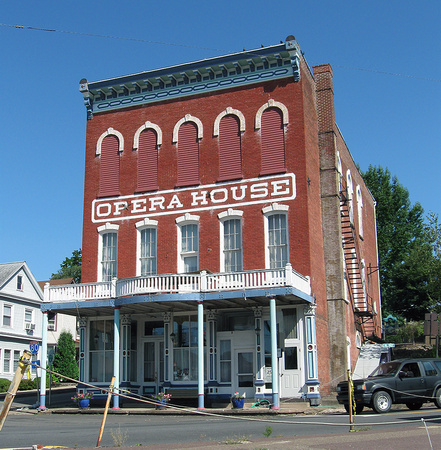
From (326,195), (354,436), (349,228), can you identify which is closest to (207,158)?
(326,195)

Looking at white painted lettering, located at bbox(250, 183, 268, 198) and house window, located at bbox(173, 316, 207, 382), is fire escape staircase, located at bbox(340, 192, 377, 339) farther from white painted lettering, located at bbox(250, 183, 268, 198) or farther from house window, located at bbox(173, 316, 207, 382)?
house window, located at bbox(173, 316, 207, 382)

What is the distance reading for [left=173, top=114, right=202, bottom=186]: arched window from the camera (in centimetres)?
2906

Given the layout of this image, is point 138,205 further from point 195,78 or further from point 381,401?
point 381,401

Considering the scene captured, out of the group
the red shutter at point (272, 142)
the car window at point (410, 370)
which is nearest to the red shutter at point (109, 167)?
the red shutter at point (272, 142)

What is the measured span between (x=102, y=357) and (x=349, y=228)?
43.8ft

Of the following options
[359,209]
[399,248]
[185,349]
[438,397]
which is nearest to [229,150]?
[185,349]

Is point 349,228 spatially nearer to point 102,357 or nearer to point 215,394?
point 215,394

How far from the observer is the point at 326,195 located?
2911cm

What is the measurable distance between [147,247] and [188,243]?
2.12 metres

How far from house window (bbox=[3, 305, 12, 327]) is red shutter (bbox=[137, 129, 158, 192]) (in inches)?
847

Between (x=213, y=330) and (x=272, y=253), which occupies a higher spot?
(x=272, y=253)

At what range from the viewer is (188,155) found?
29.3 meters

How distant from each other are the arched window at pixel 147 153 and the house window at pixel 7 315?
2153 centimetres

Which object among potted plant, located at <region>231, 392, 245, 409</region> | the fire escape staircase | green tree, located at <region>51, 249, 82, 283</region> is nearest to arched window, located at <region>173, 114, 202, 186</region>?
the fire escape staircase
